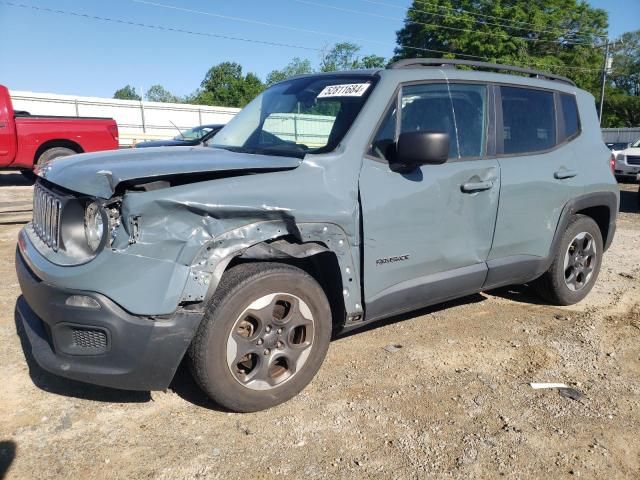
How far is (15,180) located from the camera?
47.4 feet

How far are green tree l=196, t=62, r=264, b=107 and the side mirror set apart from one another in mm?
58350

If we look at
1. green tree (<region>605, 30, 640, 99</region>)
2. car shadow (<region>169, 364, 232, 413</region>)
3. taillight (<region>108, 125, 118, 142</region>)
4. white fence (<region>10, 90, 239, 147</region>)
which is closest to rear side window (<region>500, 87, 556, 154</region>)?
car shadow (<region>169, 364, 232, 413</region>)

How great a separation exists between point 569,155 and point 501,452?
8.88 ft

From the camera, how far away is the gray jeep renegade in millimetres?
2412

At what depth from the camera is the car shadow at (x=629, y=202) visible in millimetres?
10853

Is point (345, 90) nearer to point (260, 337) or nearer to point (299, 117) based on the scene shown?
point (299, 117)

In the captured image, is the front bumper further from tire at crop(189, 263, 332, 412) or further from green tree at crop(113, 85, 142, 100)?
green tree at crop(113, 85, 142, 100)

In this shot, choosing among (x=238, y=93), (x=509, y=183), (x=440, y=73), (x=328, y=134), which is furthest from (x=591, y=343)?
(x=238, y=93)

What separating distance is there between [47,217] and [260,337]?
140 cm

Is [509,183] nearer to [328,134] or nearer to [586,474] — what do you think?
[328,134]

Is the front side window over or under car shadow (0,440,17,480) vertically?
over

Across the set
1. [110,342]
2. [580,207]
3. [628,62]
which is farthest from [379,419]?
[628,62]

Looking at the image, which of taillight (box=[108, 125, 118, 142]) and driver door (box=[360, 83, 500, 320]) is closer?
driver door (box=[360, 83, 500, 320])

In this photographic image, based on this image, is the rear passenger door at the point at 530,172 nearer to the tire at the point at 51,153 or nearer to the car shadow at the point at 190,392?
the car shadow at the point at 190,392
